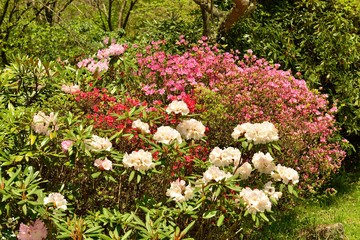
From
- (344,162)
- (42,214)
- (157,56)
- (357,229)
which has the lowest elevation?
(344,162)

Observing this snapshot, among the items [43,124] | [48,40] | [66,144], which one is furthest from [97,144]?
[48,40]

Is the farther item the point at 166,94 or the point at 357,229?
the point at 166,94

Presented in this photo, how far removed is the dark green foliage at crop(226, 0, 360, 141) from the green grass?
968mm

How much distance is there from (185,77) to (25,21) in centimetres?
513

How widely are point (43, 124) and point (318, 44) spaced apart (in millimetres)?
5867

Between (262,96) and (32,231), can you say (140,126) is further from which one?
(262,96)

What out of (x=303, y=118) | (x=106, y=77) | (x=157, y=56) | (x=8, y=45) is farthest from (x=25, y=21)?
(x=303, y=118)

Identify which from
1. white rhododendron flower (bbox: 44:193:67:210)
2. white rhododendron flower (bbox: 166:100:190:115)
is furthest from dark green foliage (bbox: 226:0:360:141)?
white rhododendron flower (bbox: 44:193:67:210)

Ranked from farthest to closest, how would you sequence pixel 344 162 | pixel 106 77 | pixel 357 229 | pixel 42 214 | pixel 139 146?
pixel 344 162 < pixel 357 229 < pixel 106 77 < pixel 139 146 < pixel 42 214

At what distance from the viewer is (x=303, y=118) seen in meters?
6.53

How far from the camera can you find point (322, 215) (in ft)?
21.7

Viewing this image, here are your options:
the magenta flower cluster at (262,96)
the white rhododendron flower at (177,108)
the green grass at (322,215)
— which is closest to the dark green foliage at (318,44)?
the green grass at (322,215)

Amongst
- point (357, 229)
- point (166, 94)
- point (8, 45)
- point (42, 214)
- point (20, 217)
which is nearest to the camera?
point (42, 214)

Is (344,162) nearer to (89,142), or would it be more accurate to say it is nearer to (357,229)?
(357,229)
